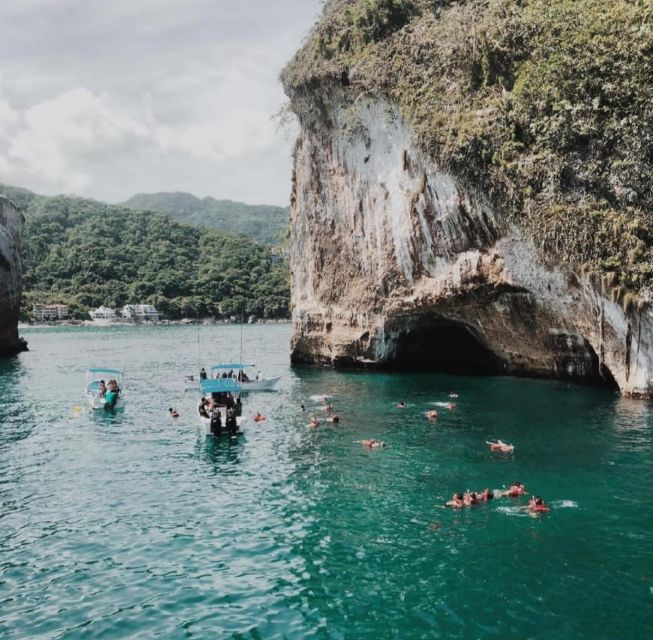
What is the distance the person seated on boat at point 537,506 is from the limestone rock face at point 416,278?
1428cm

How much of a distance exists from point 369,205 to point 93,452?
25124mm

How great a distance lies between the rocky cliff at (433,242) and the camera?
28766 millimetres

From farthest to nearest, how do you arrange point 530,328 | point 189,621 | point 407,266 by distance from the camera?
point 407,266 < point 530,328 < point 189,621

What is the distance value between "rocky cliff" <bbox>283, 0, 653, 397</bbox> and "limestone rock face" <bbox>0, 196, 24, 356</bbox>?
3306cm

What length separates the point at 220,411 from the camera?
2930 centimetres

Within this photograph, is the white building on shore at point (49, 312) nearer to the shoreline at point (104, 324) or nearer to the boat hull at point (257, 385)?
the shoreline at point (104, 324)

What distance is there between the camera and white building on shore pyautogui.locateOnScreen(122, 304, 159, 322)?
491 feet

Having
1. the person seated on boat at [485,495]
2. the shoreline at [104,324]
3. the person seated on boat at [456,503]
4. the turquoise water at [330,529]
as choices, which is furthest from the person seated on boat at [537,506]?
the shoreline at [104,324]

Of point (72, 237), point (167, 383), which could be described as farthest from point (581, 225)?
point (72, 237)

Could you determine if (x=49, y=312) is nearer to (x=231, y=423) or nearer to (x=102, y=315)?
(x=102, y=315)

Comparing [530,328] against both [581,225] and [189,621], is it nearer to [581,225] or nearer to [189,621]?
[581,225]

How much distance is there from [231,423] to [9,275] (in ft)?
166

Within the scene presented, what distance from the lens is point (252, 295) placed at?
164m

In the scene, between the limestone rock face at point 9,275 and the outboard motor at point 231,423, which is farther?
the limestone rock face at point 9,275
